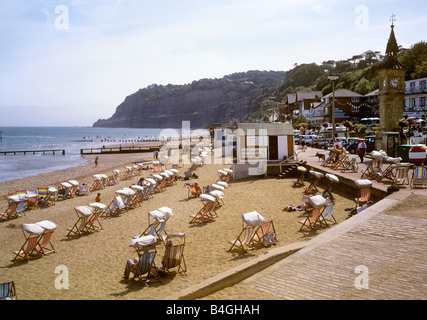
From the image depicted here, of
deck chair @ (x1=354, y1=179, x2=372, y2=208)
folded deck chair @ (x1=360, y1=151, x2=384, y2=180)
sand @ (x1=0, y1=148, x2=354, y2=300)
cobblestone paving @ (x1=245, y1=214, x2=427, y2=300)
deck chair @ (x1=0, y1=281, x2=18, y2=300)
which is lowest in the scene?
sand @ (x1=0, y1=148, x2=354, y2=300)

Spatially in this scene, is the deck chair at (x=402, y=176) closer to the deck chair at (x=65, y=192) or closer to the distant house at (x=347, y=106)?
the deck chair at (x=65, y=192)

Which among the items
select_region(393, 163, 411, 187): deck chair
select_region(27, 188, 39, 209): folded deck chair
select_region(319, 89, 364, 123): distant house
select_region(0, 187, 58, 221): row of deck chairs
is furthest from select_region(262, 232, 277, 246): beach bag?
select_region(319, 89, 364, 123): distant house

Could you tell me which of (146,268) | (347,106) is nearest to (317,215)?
(146,268)

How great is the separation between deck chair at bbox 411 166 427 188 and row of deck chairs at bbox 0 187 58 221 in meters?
16.6

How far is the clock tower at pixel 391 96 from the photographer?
19.0 meters

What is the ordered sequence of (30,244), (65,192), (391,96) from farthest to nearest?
1. (65,192)
2. (391,96)
3. (30,244)

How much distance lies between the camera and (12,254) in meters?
10.4

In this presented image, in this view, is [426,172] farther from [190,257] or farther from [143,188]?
[143,188]

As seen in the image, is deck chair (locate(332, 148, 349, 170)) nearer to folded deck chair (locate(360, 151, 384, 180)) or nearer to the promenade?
folded deck chair (locate(360, 151, 384, 180))

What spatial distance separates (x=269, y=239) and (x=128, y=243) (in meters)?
4.37

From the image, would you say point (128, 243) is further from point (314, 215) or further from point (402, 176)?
point (402, 176)

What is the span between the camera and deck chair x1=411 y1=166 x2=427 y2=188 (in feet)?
39.7

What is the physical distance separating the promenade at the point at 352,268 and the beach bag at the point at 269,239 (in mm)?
1526

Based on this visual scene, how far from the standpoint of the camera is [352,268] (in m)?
6.25
